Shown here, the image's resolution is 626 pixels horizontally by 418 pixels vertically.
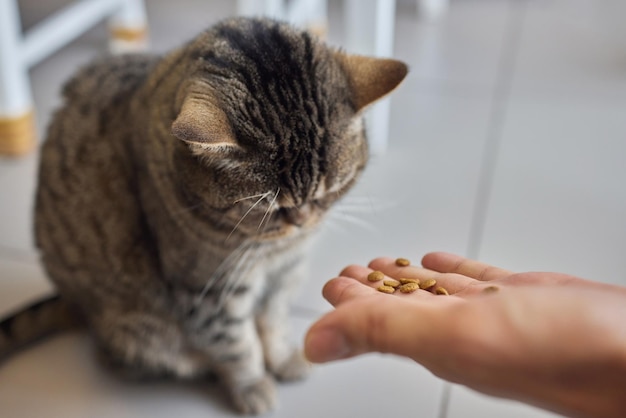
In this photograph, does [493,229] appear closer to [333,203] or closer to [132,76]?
[333,203]

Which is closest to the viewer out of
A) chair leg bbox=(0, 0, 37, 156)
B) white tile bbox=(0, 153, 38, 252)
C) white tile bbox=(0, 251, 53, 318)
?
white tile bbox=(0, 251, 53, 318)

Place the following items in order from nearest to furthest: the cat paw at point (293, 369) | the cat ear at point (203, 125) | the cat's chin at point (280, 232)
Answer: the cat ear at point (203, 125) → the cat's chin at point (280, 232) → the cat paw at point (293, 369)

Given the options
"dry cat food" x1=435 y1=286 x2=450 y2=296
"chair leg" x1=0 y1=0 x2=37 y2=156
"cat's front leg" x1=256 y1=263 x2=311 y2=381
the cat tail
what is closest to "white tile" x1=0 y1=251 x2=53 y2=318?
the cat tail

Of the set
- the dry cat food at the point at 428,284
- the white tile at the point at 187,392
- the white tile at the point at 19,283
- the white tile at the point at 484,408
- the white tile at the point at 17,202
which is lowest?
the white tile at the point at 187,392

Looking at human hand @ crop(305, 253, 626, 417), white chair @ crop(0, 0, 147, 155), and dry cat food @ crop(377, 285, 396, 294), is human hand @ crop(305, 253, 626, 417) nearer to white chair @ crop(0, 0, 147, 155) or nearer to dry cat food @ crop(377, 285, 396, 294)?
dry cat food @ crop(377, 285, 396, 294)

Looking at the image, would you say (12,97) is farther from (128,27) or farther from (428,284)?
(428,284)

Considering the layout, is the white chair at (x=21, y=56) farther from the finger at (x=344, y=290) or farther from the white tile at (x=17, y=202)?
the finger at (x=344, y=290)

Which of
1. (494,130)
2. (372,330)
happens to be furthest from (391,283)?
(494,130)

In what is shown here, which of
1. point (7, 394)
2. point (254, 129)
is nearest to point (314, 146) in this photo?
point (254, 129)

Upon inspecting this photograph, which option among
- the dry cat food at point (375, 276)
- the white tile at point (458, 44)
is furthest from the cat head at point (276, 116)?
the white tile at point (458, 44)
